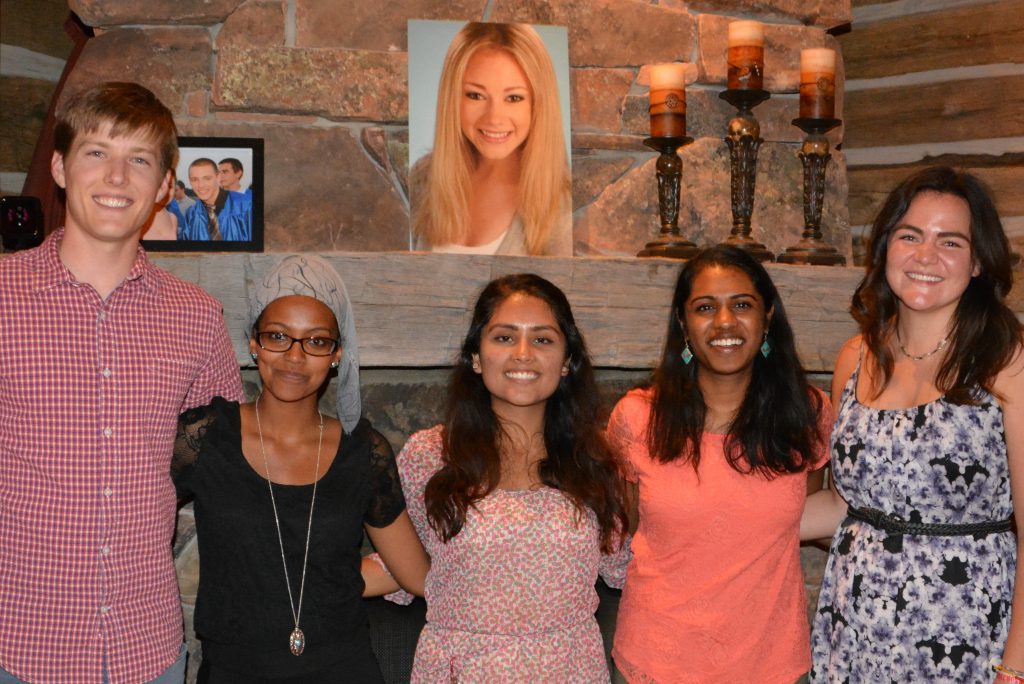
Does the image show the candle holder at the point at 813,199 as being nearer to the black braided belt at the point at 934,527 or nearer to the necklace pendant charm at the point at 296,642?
the black braided belt at the point at 934,527

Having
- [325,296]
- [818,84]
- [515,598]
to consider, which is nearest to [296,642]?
[515,598]

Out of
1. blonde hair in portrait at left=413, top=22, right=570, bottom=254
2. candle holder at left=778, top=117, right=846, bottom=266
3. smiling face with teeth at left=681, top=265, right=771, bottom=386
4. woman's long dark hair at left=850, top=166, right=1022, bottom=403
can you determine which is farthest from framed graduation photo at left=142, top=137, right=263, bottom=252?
woman's long dark hair at left=850, top=166, right=1022, bottom=403

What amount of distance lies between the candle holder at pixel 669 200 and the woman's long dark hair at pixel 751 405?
35cm

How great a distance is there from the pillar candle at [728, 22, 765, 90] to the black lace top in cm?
139

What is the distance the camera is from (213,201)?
8.52 feet

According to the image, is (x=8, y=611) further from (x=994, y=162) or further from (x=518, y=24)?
(x=994, y=162)

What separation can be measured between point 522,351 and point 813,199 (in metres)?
1.10

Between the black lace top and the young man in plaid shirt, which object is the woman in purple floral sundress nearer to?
the black lace top

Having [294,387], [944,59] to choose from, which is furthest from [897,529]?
[944,59]

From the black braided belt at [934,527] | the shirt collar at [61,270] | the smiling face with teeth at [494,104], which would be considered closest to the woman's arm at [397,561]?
the shirt collar at [61,270]

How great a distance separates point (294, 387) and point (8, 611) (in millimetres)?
625

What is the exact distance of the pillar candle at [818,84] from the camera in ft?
8.87

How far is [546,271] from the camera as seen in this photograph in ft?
8.41

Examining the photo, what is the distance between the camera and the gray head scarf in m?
2.09
